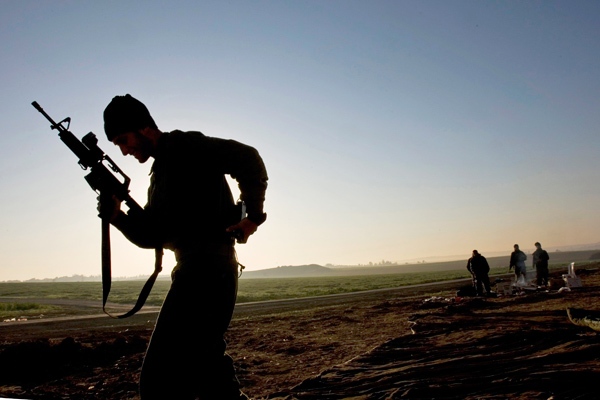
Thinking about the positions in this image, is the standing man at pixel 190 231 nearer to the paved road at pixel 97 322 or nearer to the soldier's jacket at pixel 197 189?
the soldier's jacket at pixel 197 189

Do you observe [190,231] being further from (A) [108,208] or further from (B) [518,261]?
(B) [518,261]

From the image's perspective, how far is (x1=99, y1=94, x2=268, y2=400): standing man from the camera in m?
2.38

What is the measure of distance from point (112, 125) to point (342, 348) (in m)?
6.93

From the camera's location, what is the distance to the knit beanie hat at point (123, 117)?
2.79 meters

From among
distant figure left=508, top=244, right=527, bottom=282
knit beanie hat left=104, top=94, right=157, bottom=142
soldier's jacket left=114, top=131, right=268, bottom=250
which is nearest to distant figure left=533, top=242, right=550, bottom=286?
distant figure left=508, top=244, right=527, bottom=282

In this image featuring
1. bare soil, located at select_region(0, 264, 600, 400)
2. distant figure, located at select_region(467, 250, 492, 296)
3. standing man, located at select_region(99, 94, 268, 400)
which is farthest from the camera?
distant figure, located at select_region(467, 250, 492, 296)

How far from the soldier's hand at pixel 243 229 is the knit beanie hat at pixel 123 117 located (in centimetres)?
96

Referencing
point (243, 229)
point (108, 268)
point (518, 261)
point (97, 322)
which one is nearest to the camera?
point (243, 229)

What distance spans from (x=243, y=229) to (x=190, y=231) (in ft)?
1.04

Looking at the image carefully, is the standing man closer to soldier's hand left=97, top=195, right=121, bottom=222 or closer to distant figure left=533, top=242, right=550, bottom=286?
soldier's hand left=97, top=195, right=121, bottom=222

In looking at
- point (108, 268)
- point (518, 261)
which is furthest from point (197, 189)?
point (518, 261)

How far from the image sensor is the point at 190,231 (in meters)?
2.54

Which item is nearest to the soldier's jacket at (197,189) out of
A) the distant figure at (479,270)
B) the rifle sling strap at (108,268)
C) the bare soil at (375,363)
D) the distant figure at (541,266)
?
the rifle sling strap at (108,268)

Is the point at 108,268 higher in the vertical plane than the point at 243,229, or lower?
lower
